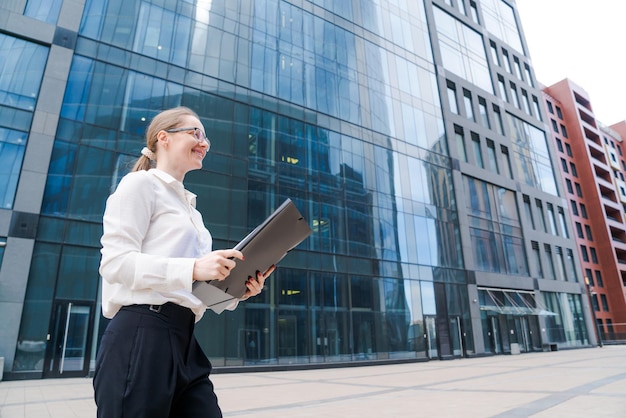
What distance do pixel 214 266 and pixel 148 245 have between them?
436 mm

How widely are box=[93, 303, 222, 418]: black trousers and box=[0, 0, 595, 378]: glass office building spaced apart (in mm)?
9724

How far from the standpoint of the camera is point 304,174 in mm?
21594

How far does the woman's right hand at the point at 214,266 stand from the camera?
1570 mm

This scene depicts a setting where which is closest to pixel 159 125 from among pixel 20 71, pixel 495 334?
pixel 20 71

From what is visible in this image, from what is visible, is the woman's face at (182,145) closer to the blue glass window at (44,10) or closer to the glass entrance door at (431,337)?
the blue glass window at (44,10)

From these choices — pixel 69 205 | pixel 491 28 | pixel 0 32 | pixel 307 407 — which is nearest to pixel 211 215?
pixel 69 205

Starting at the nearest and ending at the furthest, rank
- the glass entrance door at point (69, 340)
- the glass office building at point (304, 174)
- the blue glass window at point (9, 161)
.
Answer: the glass entrance door at point (69, 340), the blue glass window at point (9, 161), the glass office building at point (304, 174)

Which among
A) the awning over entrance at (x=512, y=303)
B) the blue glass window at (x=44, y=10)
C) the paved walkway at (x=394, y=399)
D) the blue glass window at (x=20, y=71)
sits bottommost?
the paved walkway at (x=394, y=399)

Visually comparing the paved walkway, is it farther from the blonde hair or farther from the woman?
the blonde hair

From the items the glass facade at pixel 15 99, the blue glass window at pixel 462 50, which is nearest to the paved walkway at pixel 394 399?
the glass facade at pixel 15 99

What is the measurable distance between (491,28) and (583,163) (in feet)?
98.4

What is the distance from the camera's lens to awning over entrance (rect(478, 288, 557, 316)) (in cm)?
2844

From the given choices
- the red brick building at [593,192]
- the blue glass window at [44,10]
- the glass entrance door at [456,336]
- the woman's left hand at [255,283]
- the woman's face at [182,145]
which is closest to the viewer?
the woman's left hand at [255,283]

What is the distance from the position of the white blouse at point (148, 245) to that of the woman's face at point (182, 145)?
0.15m
